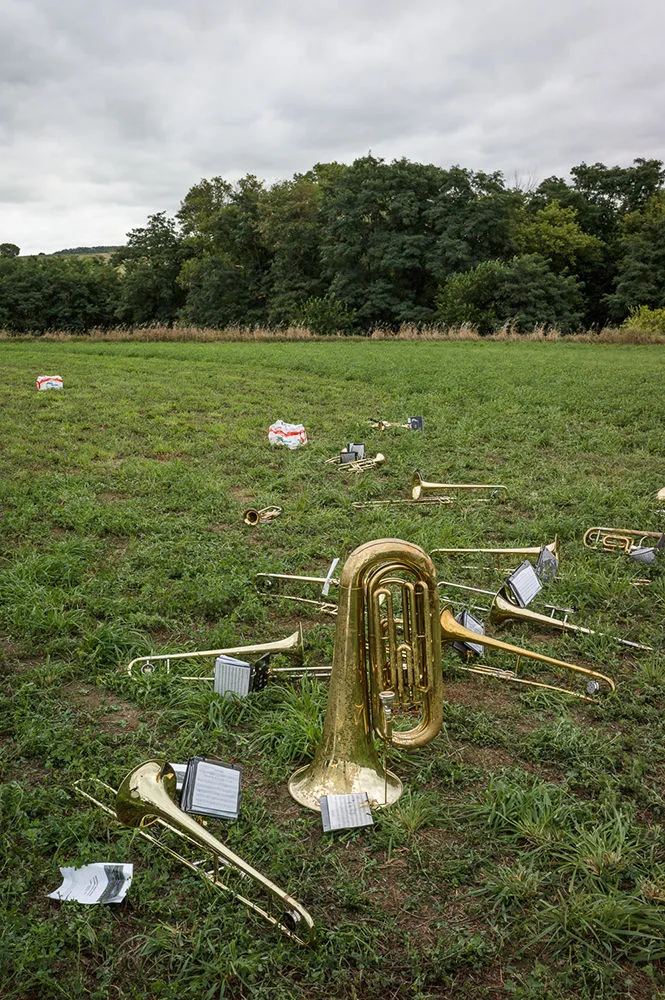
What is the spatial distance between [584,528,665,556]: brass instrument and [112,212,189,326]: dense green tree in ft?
108

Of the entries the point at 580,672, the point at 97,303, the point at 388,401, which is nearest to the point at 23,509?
the point at 580,672

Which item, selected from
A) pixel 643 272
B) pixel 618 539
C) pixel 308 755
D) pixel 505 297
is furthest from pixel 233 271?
pixel 308 755

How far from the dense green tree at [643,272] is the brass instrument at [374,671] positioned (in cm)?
2729

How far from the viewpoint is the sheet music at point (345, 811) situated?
2.02m

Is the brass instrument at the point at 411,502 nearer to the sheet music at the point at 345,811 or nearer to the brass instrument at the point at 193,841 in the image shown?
the sheet music at the point at 345,811

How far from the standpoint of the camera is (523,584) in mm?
3070

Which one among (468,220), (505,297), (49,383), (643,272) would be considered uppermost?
(468,220)

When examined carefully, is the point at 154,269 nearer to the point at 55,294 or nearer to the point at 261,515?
the point at 55,294

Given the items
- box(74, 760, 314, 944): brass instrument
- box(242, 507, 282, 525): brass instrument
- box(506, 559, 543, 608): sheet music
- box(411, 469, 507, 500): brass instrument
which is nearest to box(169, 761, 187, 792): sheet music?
box(74, 760, 314, 944): brass instrument

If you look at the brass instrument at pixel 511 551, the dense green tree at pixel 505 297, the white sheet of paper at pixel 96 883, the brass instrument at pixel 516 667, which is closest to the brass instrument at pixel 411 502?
the brass instrument at pixel 511 551

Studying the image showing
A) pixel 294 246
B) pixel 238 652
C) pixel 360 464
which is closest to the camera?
pixel 238 652

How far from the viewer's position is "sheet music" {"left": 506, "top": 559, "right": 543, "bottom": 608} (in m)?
3.03

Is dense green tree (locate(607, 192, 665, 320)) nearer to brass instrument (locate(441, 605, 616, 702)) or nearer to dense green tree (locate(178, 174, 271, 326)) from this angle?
dense green tree (locate(178, 174, 271, 326))

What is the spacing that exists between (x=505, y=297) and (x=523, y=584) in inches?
929
